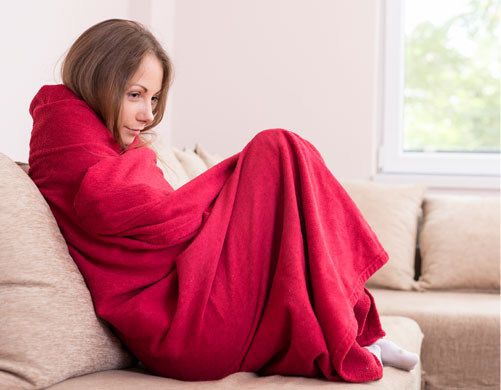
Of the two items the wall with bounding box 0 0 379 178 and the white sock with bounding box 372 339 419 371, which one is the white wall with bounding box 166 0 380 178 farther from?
the white sock with bounding box 372 339 419 371

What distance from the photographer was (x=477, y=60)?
359cm

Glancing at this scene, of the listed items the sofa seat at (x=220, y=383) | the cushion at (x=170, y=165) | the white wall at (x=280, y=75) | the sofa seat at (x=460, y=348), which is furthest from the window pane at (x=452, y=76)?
the sofa seat at (x=220, y=383)

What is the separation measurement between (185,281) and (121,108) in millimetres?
438

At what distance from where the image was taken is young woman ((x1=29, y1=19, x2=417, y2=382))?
4.20ft

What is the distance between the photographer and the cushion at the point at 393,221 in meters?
2.80

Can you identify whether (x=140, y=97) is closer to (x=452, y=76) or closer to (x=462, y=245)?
(x=462, y=245)

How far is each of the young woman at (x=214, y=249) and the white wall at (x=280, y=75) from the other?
2.14 m

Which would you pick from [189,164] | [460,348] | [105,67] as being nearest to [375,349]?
[105,67]

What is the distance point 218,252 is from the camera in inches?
51.9

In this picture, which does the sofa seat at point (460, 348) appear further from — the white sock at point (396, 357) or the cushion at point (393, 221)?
the white sock at point (396, 357)

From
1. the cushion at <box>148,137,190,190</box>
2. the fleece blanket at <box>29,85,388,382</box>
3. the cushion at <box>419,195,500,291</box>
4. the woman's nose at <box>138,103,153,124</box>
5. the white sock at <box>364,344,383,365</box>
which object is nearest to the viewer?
the fleece blanket at <box>29,85,388,382</box>

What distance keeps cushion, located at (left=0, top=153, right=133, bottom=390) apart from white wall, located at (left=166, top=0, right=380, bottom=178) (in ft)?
7.67

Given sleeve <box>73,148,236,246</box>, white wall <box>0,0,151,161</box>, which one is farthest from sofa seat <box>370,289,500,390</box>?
white wall <box>0,0,151,161</box>

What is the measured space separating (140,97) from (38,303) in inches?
21.8
